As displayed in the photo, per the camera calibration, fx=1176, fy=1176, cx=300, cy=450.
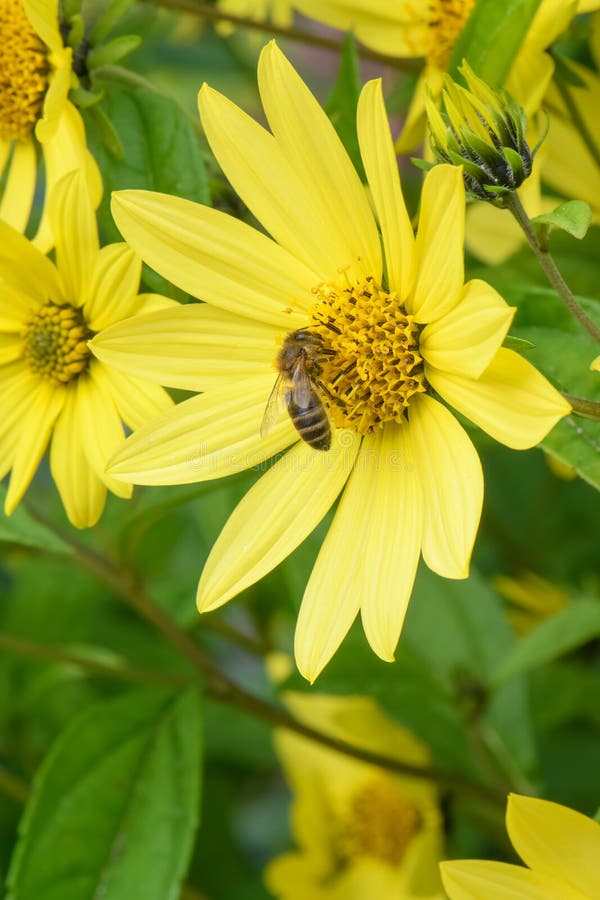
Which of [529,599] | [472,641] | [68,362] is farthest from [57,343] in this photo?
[529,599]

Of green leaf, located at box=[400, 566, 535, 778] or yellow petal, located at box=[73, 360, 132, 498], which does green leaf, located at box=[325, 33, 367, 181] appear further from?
green leaf, located at box=[400, 566, 535, 778]

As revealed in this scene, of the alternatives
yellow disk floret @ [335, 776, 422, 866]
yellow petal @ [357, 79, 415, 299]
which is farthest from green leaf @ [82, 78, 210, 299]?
yellow disk floret @ [335, 776, 422, 866]

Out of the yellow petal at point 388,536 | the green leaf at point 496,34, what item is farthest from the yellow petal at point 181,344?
the green leaf at point 496,34

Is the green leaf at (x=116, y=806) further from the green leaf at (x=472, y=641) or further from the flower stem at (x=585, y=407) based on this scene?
the flower stem at (x=585, y=407)

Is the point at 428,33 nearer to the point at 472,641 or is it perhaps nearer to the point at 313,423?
the point at 313,423

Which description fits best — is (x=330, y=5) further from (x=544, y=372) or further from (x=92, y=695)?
(x=92, y=695)

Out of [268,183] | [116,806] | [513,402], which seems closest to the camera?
[513,402]

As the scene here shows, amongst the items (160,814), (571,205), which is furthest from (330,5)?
(160,814)
